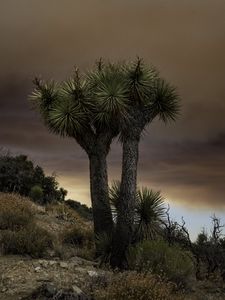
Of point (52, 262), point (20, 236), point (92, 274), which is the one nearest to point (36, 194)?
point (20, 236)

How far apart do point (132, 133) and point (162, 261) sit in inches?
156

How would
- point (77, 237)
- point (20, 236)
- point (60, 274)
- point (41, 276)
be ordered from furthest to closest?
1. point (77, 237)
2. point (20, 236)
3. point (60, 274)
4. point (41, 276)

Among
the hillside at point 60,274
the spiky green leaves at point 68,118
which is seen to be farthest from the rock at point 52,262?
the spiky green leaves at point 68,118

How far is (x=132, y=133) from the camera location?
1711cm

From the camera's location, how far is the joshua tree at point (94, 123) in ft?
57.2

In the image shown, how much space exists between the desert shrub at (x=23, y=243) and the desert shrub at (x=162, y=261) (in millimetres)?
2498

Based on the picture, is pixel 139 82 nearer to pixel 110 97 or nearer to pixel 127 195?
pixel 110 97

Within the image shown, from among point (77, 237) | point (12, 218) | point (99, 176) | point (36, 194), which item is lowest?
point (77, 237)

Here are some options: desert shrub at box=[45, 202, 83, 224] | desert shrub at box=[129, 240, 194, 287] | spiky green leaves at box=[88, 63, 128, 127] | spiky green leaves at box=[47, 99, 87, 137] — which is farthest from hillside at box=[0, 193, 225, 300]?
desert shrub at box=[45, 202, 83, 224]

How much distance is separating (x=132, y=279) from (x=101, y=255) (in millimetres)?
5640

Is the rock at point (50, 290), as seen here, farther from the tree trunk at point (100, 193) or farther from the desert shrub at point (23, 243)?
the tree trunk at point (100, 193)

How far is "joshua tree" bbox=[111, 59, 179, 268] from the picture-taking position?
16797 mm

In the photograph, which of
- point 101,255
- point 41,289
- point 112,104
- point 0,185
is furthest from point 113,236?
point 0,185

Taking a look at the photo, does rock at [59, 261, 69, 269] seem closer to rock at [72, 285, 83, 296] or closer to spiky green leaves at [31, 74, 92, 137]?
rock at [72, 285, 83, 296]
